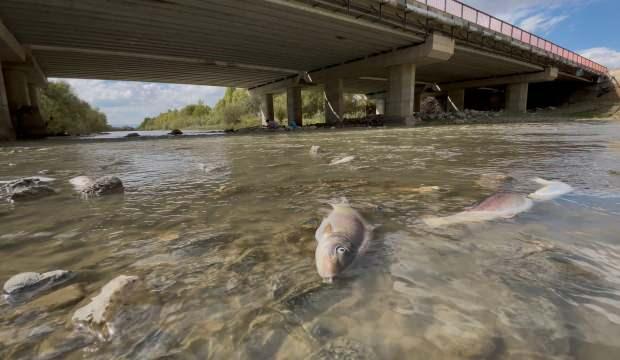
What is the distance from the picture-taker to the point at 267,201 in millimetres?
2883

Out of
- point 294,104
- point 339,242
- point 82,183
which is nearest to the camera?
point 339,242

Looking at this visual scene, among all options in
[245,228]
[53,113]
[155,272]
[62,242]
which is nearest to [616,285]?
[245,228]

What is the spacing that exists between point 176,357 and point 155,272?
66cm

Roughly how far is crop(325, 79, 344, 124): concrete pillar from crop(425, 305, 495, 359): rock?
93.0ft

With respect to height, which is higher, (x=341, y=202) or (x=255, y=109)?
(x=255, y=109)

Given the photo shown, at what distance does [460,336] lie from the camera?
1074 mm

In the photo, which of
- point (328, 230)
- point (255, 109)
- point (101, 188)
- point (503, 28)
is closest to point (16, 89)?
point (101, 188)

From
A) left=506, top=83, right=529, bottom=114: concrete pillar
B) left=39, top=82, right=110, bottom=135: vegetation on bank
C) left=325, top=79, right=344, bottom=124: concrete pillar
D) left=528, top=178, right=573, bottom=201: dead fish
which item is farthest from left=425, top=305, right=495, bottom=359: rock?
left=506, top=83, right=529, bottom=114: concrete pillar

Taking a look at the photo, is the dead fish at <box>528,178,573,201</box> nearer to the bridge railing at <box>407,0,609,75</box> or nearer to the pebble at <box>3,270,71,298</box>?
the pebble at <box>3,270,71,298</box>

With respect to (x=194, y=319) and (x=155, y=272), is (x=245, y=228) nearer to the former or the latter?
(x=155, y=272)

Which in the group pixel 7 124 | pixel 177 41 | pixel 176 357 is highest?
pixel 177 41

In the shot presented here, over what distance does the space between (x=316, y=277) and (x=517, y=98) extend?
4284 centimetres

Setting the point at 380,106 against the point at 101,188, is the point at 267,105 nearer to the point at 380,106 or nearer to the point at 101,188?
the point at 380,106

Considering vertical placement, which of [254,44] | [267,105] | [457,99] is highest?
[254,44]
